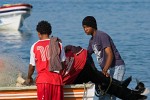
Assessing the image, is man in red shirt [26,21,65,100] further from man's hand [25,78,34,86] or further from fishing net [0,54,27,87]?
fishing net [0,54,27,87]

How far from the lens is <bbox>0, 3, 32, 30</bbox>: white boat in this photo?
27562 millimetres

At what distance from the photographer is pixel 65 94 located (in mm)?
8047

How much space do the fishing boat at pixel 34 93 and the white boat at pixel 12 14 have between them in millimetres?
19446

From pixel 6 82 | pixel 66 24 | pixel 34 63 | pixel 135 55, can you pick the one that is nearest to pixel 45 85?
pixel 34 63

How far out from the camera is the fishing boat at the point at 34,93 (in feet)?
26.3

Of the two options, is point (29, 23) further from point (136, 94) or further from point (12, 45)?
point (136, 94)

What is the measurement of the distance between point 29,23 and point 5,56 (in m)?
26.9

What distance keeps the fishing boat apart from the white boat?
63.8 feet

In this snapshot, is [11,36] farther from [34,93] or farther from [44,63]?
[44,63]

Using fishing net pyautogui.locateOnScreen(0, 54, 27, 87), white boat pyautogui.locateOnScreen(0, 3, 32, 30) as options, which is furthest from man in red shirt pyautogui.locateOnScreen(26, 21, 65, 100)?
white boat pyautogui.locateOnScreen(0, 3, 32, 30)

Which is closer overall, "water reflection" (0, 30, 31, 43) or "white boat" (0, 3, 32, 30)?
"water reflection" (0, 30, 31, 43)

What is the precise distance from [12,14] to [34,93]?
19971mm

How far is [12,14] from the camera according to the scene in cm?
2780

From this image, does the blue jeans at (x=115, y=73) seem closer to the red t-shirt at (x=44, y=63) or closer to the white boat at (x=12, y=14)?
the red t-shirt at (x=44, y=63)
